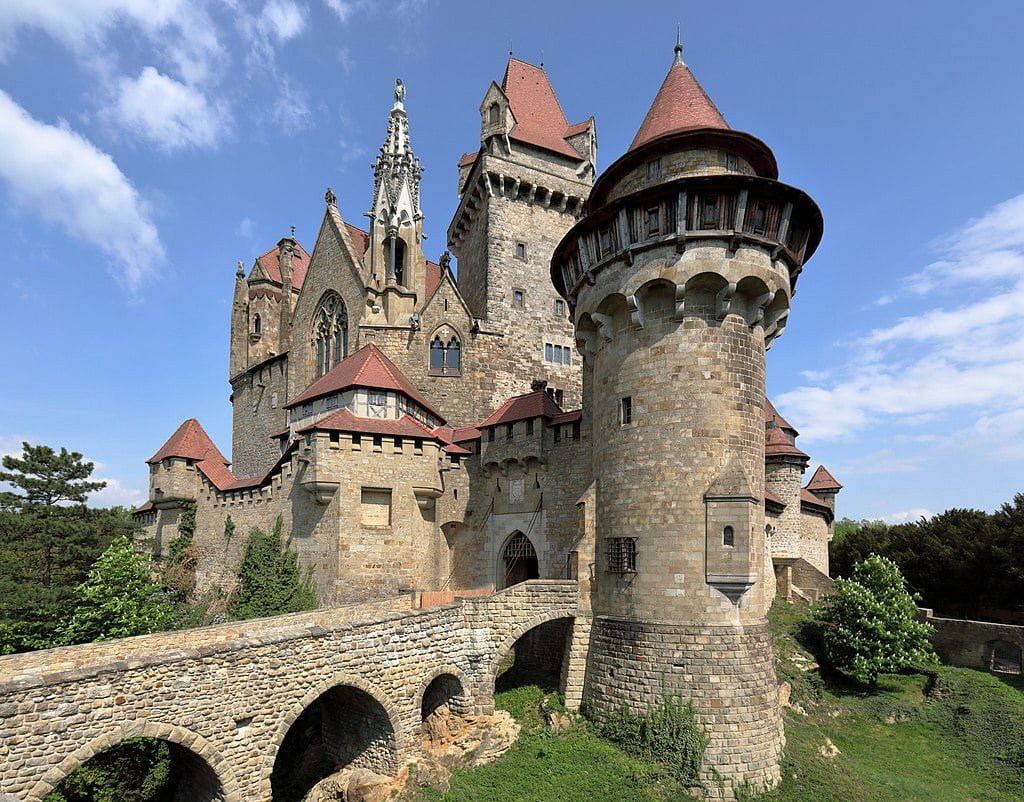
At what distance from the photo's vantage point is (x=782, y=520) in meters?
31.3

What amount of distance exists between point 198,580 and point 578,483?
61.2 feet

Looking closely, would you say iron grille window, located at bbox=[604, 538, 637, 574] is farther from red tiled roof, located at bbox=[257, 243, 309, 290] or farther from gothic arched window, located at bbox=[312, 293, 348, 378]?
red tiled roof, located at bbox=[257, 243, 309, 290]

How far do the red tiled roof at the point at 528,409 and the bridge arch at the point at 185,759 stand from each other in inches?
576

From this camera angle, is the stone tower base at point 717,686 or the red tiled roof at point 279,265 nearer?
the stone tower base at point 717,686

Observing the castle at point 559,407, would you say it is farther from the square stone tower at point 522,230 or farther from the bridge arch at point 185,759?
the bridge arch at point 185,759

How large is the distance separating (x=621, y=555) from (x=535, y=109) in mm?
29977

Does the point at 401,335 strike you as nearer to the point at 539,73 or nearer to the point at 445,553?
the point at 445,553

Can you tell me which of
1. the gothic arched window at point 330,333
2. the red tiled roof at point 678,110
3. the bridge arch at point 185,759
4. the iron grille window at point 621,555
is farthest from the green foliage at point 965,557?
the bridge arch at point 185,759

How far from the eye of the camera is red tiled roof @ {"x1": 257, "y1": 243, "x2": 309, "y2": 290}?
128 ft

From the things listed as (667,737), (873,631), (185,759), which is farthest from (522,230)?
(185,759)

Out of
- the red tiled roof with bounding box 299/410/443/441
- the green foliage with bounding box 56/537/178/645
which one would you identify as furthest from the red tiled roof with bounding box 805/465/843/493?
the green foliage with bounding box 56/537/178/645

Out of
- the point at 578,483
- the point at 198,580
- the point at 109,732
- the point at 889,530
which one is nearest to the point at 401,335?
the point at 578,483

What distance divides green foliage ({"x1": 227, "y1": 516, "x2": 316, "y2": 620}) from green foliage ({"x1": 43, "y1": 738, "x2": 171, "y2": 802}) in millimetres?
5136

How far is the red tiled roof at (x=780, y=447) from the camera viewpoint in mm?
31812
